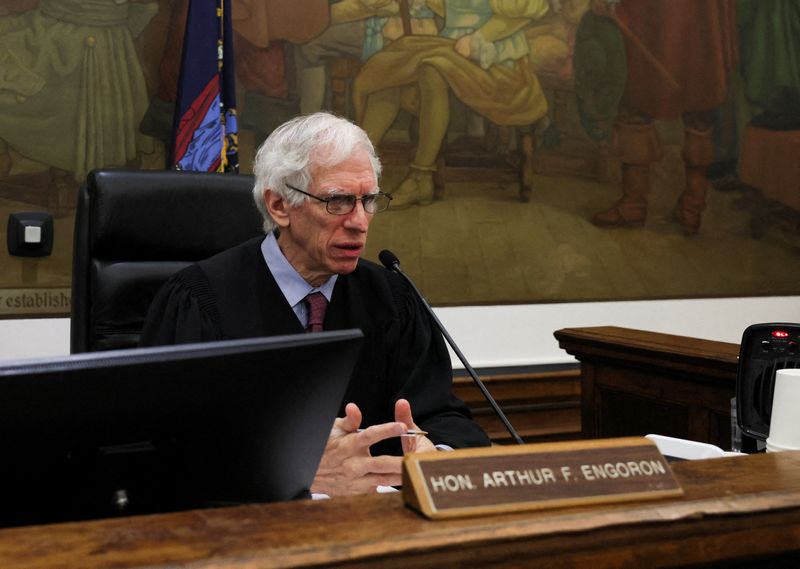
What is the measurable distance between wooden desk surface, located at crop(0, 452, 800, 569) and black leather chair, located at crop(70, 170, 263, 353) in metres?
1.85

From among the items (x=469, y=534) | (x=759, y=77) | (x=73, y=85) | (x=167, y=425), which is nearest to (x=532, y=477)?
(x=469, y=534)

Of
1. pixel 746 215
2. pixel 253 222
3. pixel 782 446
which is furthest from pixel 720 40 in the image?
pixel 782 446

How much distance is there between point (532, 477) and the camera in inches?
44.0

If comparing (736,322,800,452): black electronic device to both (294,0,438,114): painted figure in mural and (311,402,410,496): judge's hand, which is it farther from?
(294,0,438,114): painted figure in mural

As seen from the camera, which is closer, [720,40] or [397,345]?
[397,345]

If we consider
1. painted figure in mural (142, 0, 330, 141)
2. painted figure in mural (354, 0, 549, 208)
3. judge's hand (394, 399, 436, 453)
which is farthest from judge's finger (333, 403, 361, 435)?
painted figure in mural (354, 0, 549, 208)

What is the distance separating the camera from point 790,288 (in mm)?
5793

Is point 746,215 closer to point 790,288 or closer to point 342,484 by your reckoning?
point 790,288

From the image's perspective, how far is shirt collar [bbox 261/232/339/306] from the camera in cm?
272

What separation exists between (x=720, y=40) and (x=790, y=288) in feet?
4.83

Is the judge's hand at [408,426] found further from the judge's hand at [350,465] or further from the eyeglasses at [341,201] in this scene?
the eyeglasses at [341,201]

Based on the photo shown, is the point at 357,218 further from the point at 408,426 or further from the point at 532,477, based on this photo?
the point at 532,477

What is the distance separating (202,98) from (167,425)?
3.18 metres

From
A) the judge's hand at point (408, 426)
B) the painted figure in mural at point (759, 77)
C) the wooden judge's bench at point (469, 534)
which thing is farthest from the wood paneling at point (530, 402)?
the wooden judge's bench at point (469, 534)
